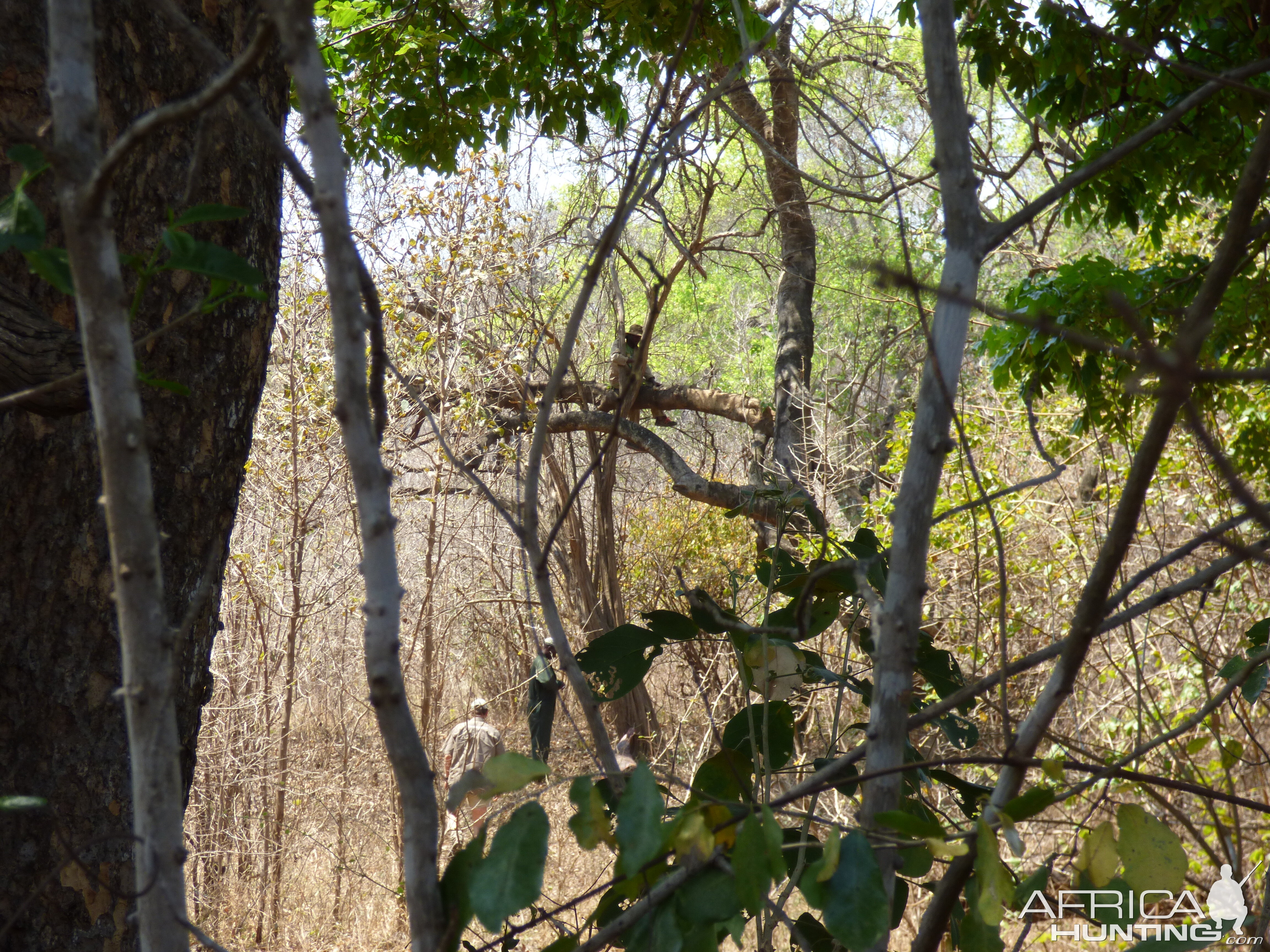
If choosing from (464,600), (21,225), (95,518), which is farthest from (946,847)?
(464,600)

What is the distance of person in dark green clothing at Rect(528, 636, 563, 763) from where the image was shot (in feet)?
5.13

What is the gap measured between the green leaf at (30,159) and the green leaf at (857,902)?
594mm

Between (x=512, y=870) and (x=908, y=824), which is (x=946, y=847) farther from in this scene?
(x=512, y=870)

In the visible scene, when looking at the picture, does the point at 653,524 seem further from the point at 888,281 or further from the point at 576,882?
the point at 888,281

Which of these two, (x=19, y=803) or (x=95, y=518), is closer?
(x=19, y=803)

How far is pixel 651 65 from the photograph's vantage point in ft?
10.3

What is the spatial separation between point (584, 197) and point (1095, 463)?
3581 mm

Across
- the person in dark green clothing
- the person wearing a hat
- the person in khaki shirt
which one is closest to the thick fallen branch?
the person wearing a hat

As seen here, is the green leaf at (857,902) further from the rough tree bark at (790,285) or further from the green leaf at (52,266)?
the rough tree bark at (790,285)

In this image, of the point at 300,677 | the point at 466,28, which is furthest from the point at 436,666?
the point at 466,28

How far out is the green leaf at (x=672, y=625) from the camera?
0.91m

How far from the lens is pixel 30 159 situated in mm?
485

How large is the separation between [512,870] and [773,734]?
492mm

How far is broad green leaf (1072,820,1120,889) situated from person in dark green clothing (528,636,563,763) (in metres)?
0.36
